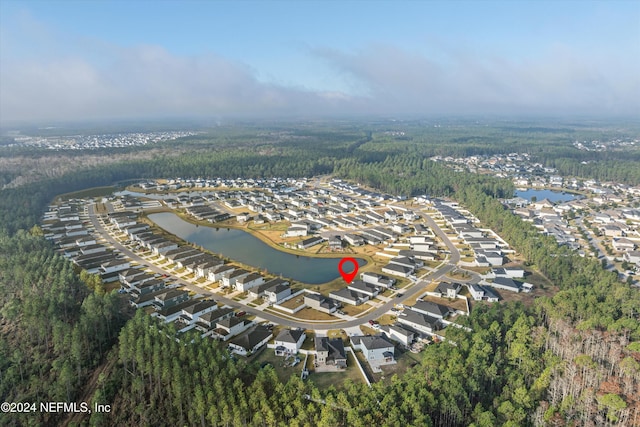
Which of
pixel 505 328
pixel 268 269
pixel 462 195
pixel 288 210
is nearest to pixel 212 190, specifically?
pixel 288 210

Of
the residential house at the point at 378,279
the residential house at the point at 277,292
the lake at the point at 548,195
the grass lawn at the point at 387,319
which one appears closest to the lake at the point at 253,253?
the residential house at the point at 378,279

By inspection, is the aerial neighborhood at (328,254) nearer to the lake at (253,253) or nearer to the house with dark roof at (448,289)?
the house with dark roof at (448,289)

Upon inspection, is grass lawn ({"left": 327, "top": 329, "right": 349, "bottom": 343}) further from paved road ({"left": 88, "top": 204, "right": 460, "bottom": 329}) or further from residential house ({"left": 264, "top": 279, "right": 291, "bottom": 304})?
residential house ({"left": 264, "top": 279, "right": 291, "bottom": 304})

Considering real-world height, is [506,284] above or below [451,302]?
above

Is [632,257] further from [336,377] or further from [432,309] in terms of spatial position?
[336,377]

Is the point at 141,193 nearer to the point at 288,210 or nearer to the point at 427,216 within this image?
the point at 288,210

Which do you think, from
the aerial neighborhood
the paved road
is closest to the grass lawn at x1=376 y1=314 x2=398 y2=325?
the aerial neighborhood

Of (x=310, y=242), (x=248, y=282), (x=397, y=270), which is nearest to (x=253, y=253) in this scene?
(x=310, y=242)
